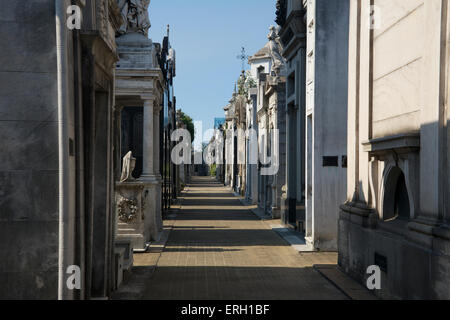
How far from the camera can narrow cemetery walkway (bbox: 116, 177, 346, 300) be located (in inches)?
375

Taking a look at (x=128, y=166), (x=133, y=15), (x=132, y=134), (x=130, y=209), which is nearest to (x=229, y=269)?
(x=130, y=209)

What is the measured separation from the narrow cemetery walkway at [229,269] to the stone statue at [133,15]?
6.05m

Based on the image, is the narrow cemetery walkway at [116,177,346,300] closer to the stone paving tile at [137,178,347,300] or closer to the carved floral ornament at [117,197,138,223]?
the stone paving tile at [137,178,347,300]

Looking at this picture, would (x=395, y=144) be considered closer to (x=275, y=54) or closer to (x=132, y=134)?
(x=132, y=134)

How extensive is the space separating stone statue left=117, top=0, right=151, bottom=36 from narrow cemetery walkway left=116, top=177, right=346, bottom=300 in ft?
19.8

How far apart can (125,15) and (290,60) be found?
5189mm

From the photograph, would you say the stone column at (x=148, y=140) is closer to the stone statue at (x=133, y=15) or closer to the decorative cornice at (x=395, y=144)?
the stone statue at (x=133, y=15)

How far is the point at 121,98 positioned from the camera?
627 inches

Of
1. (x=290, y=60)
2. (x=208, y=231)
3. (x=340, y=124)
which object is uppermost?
(x=290, y=60)

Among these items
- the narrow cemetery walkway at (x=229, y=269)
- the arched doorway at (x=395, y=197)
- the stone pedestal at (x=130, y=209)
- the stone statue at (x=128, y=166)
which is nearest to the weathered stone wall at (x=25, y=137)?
the narrow cemetery walkway at (x=229, y=269)

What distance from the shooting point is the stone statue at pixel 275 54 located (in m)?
23.0
